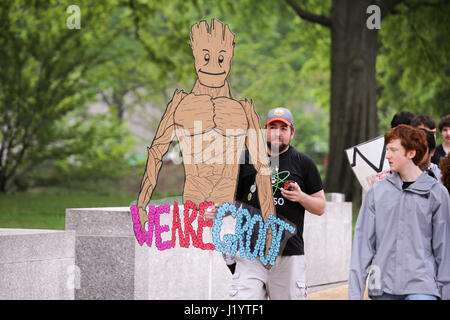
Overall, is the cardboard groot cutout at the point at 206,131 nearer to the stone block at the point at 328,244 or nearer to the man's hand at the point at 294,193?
the man's hand at the point at 294,193

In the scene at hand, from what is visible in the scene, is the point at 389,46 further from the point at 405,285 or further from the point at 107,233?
the point at 405,285

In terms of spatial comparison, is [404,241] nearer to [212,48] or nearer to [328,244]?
[212,48]

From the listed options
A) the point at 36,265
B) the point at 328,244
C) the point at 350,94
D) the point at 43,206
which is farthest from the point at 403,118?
the point at 350,94

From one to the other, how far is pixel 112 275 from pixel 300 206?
Answer: 7.67 ft

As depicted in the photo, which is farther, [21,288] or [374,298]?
[21,288]

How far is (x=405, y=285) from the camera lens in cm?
415

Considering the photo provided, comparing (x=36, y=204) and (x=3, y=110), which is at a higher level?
(x=3, y=110)

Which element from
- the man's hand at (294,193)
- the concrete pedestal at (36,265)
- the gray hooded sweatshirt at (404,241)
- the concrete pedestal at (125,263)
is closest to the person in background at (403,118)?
the man's hand at (294,193)

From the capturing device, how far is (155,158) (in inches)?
224

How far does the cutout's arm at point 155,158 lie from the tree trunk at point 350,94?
9522 millimetres

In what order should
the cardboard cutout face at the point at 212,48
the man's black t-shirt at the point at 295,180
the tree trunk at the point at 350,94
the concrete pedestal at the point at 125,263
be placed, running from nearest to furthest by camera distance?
the man's black t-shirt at the point at 295,180
the cardboard cutout face at the point at 212,48
the concrete pedestal at the point at 125,263
the tree trunk at the point at 350,94

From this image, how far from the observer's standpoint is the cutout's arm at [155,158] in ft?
18.7
